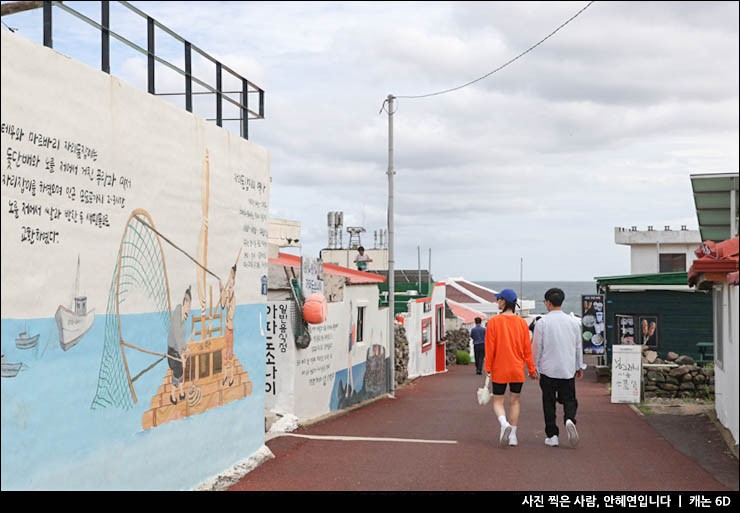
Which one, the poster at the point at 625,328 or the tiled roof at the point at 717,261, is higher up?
the tiled roof at the point at 717,261

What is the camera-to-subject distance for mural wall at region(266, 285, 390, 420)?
1330 cm

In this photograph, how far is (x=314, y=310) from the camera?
13438 millimetres

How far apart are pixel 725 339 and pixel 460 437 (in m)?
3.53

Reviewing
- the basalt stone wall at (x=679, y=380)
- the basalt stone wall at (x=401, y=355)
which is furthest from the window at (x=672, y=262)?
the basalt stone wall at (x=679, y=380)

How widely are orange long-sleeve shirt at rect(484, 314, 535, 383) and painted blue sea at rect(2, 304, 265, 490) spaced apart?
10.8 ft

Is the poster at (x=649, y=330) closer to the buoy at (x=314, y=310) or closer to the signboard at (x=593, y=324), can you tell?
the signboard at (x=593, y=324)

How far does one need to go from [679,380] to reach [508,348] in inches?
319

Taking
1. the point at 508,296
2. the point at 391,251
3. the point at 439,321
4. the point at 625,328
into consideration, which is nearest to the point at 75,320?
the point at 508,296

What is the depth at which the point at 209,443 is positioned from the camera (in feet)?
29.4

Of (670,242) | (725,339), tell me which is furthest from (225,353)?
(670,242)

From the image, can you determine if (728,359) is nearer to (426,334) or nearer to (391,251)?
(391,251)

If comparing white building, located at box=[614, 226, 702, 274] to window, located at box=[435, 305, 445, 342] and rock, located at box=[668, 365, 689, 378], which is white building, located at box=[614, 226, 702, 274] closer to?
window, located at box=[435, 305, 445, 342]

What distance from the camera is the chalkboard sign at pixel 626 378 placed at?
56.3ft

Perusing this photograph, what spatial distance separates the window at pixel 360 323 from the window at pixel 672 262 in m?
28.2
